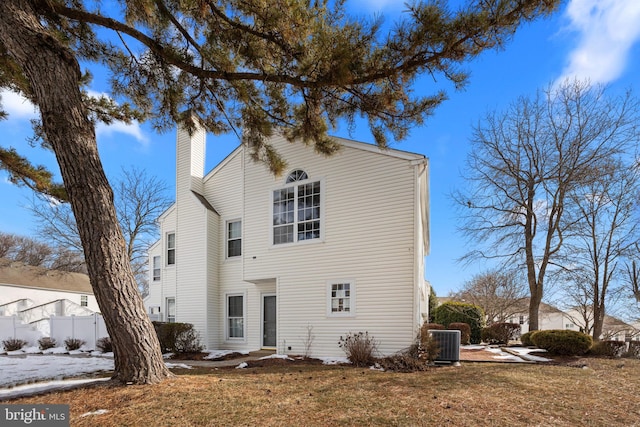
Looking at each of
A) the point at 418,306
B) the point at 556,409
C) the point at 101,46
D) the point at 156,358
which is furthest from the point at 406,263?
the point at 101,46

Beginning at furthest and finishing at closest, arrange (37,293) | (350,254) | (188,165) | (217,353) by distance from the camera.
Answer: (37,293) < (188,165) < (217,353) < (350,254)

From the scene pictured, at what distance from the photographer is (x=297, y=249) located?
11.9m

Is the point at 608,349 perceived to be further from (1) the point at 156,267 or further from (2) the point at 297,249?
(1) the point at 156,267

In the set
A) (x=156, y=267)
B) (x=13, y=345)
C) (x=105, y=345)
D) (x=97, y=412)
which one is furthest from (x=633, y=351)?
(x=13, y=345)

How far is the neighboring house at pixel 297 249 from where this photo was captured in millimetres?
10391

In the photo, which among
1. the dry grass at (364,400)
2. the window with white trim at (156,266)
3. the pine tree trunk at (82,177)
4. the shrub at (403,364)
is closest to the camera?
the dry grass at (364,400)

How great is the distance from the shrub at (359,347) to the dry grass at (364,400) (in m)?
1.96

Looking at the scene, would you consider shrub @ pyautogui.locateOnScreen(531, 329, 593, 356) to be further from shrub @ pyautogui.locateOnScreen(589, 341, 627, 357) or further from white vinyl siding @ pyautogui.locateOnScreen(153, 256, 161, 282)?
white vinyl siding @ pyautogui.locateOnScreen(153, 256, 161, 282)

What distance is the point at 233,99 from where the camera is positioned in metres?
8.68

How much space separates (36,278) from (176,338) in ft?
73.5

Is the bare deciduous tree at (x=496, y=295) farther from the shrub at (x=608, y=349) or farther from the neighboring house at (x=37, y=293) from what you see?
the neighboring house at (x=37, y=293)

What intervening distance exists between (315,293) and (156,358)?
225 inches

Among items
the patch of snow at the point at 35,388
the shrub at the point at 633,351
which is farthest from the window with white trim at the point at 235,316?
the shrub at the point at 633,351

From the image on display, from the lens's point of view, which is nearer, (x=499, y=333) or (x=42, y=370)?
(x=42, y=370)
